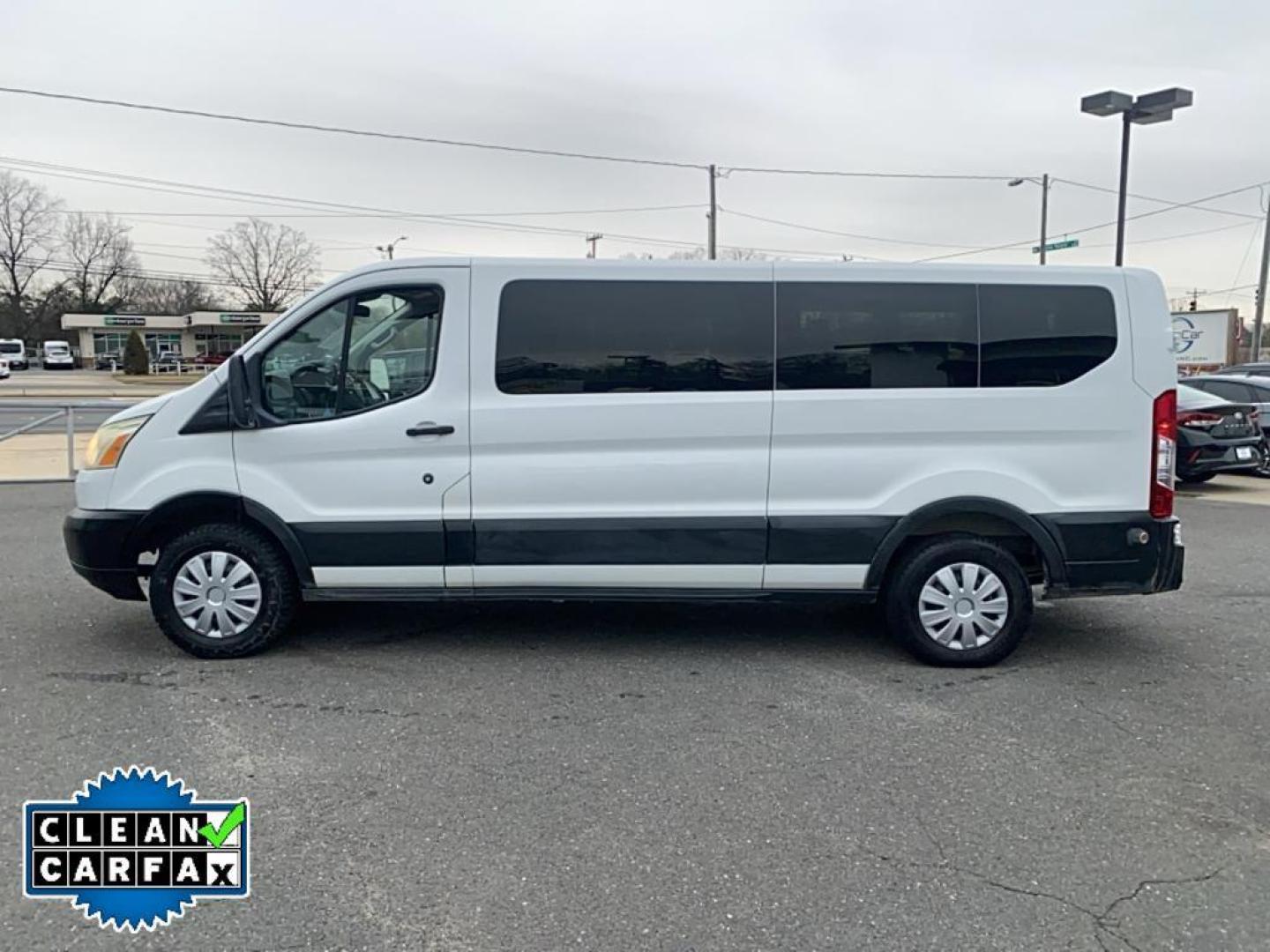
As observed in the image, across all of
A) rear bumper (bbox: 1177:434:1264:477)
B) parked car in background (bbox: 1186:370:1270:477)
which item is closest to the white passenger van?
rear bumper (bbox: 1177:434:1264:477)

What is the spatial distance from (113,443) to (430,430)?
5.73ft

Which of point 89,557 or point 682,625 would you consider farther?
point 682,625

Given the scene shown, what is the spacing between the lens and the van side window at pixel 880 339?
484 centimetres

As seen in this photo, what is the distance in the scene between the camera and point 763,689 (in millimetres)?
4645

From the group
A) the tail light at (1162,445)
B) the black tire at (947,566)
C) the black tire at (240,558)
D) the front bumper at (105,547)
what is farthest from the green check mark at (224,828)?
the tail light at (1162,445)

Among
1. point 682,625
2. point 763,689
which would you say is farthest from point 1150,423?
point 682,625

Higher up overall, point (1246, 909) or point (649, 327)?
point (649, 327)

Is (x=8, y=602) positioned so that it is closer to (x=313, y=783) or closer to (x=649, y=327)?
(x=313, y=783)

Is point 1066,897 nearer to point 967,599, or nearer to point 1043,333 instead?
point 967,599

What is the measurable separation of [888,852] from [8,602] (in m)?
5.86

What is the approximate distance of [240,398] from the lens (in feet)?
15.9

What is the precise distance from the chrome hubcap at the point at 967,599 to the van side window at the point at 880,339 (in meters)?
1.01

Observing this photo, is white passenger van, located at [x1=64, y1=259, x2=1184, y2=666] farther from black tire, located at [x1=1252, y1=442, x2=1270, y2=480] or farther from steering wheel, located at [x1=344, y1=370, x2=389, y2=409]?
black tire, located at [x1=1252, y1=442, x2=1270, y2=480]

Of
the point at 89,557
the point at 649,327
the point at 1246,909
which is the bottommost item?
the point at 1246,909
